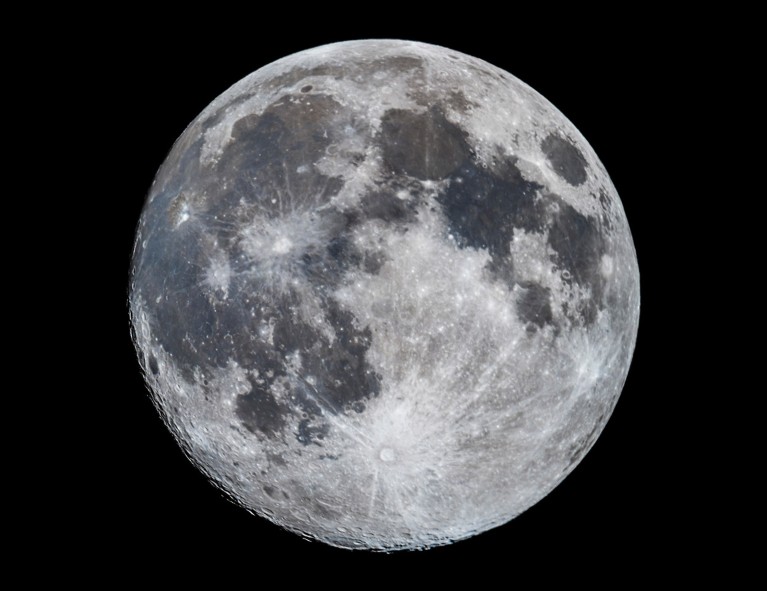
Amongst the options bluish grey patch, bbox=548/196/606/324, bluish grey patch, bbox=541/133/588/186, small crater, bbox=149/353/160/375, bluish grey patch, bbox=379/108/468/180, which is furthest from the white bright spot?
bluish grey patch, bbox=541/133/588/186

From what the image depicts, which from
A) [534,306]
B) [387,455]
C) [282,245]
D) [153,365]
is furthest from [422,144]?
[153,365]

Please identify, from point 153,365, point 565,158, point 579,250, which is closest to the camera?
point 579,250

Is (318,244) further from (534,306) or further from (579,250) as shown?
(579,250)

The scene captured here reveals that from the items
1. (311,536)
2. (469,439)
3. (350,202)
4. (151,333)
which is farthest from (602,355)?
(151,333)

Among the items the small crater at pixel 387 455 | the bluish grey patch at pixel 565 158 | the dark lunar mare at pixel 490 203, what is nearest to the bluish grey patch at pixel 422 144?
the dark lunar mare at pixel 490 203

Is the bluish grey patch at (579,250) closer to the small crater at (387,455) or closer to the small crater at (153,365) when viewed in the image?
the small crater at (387,455)

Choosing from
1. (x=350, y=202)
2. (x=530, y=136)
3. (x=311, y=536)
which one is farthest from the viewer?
(x=311, y=536)

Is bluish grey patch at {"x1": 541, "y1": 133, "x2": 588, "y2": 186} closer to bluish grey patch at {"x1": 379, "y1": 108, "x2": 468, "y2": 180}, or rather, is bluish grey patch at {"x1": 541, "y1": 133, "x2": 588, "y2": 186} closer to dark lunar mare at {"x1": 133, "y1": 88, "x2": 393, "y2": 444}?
bluish grey patch at {"x1": 379, "y1": 108, "x2": 468, "y2": 180}

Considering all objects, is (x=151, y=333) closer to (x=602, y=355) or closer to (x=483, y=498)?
(x=483, y=498)
